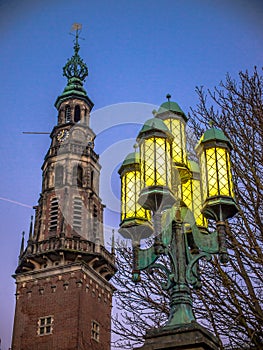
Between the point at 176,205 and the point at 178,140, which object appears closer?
the point at 176,205

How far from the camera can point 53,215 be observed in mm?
43000

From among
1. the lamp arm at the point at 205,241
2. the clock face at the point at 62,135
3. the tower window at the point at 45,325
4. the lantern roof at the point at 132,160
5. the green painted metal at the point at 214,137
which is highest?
the clock face at the point at 62,135

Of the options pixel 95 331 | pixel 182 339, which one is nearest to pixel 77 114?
pixel 95 331

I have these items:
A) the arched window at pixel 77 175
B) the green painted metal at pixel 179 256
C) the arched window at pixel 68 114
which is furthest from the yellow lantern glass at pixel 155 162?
the arched window at pixel 68 114

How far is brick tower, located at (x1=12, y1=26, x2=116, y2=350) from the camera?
37438 millimetres

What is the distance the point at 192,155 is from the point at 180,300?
27.0 feet

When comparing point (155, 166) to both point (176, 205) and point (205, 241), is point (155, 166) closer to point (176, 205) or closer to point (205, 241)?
point (176, 205)

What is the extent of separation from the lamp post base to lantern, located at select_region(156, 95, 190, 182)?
203 centimetres

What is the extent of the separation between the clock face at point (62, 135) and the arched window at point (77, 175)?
11.4 ft

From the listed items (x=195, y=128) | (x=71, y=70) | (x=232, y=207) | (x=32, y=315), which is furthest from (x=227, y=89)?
(x=71, y=70)

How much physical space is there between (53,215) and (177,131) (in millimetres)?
36366

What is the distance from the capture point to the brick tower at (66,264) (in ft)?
123

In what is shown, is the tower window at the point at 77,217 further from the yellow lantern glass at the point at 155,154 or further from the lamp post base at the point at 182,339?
the lamp post base at the point at 182,339

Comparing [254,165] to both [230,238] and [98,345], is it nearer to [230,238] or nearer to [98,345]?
[230,238]
